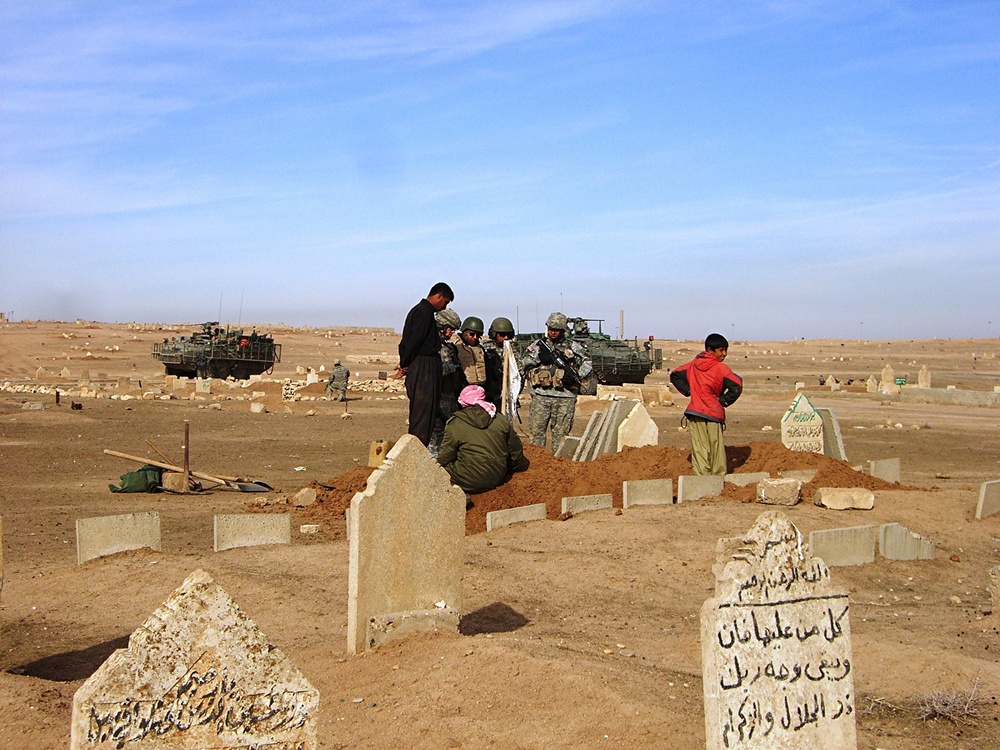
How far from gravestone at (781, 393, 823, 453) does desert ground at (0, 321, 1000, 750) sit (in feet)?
3.27

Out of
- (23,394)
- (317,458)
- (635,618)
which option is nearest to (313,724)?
(635,618)

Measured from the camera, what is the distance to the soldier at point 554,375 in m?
12.0

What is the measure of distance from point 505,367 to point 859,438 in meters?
10.9

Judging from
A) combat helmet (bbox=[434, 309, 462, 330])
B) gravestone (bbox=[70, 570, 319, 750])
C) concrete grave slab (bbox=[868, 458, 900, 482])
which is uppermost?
combat helmet (bbox=[434, 309, 462, 330])

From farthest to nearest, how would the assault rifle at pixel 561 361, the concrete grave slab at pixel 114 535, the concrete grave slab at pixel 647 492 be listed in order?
the assault rifle at pixel 561 361
the concrete grave slab at pixel 647 492
the concrete grave slab at pixel 114 535

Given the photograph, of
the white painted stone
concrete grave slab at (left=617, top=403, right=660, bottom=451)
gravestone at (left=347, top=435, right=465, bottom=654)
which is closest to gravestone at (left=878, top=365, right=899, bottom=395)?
concrete grave slab at (left=617, top=403, right=660, bottom=451)

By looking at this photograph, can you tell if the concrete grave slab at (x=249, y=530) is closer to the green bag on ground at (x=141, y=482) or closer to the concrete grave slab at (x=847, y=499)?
the green bag on ground at (x=141, y=482)

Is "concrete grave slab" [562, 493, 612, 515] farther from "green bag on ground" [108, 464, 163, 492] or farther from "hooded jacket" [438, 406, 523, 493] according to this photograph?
"green bag on ground" [108, 464, 163, 492]

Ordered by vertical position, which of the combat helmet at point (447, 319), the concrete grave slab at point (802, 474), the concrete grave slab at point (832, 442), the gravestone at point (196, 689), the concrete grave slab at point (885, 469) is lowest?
the concrete grave slab at point (885, 469)

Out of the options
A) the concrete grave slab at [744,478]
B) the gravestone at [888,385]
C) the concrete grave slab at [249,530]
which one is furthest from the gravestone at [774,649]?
the gravestone at [888,385]

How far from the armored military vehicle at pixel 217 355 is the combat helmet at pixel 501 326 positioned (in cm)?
2775

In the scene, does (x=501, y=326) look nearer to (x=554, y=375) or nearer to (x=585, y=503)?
(x=554, y=375)

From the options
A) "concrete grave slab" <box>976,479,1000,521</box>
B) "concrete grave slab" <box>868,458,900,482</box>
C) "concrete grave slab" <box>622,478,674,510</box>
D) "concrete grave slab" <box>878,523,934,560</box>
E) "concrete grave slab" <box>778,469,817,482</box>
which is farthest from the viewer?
"concrete grave slab" <box>868,458,900,482</box>

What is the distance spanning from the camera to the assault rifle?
11922mm
